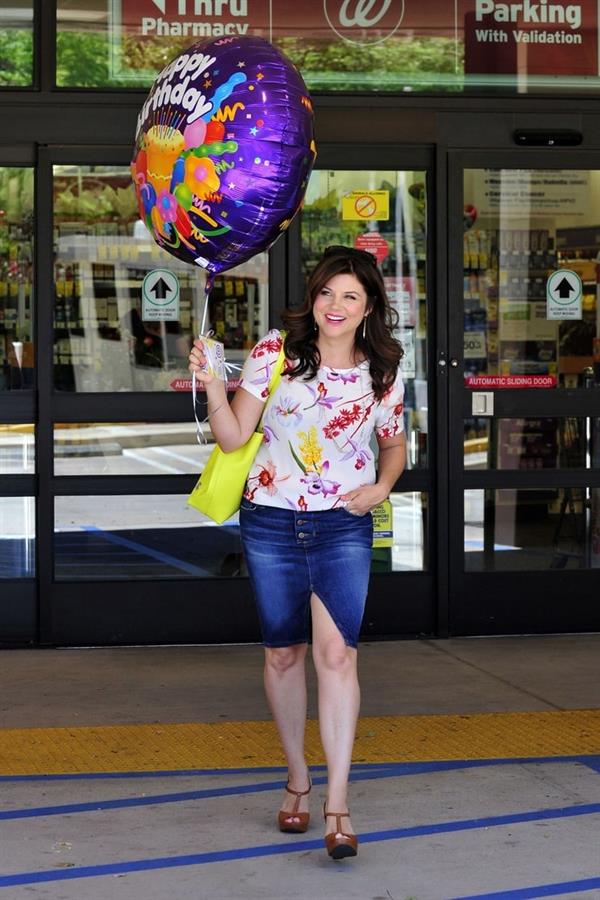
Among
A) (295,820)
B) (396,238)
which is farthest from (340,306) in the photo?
(396,238)

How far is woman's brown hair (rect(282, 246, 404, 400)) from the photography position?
456cm

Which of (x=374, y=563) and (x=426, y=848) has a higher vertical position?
(x=374, y=563)

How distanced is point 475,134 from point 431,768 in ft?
10.9

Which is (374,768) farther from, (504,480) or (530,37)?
(530,37)

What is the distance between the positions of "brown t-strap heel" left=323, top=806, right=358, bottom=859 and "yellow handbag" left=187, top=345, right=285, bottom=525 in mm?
948

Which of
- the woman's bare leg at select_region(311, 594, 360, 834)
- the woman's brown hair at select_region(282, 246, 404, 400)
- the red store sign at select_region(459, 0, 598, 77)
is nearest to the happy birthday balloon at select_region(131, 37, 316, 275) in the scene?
the woman's brown hair at select_region(282, 246, 404, 400)

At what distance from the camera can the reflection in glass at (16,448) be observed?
7199 mm

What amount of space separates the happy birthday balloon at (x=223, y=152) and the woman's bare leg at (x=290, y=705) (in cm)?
120

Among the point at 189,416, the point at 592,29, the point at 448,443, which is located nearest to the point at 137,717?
the point at 189,416

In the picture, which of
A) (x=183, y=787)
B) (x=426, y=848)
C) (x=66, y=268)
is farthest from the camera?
(x=66, y=268)

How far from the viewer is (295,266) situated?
729cm

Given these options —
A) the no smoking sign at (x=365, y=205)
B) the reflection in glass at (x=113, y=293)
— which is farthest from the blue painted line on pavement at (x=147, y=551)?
the no smoking sign at (x=365, y=205)

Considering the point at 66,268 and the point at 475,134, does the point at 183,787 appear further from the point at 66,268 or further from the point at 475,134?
the point at 475,134

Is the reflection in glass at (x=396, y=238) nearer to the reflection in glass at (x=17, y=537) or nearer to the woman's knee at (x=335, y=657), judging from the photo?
the reflection in glass at (x=17, y=537)
